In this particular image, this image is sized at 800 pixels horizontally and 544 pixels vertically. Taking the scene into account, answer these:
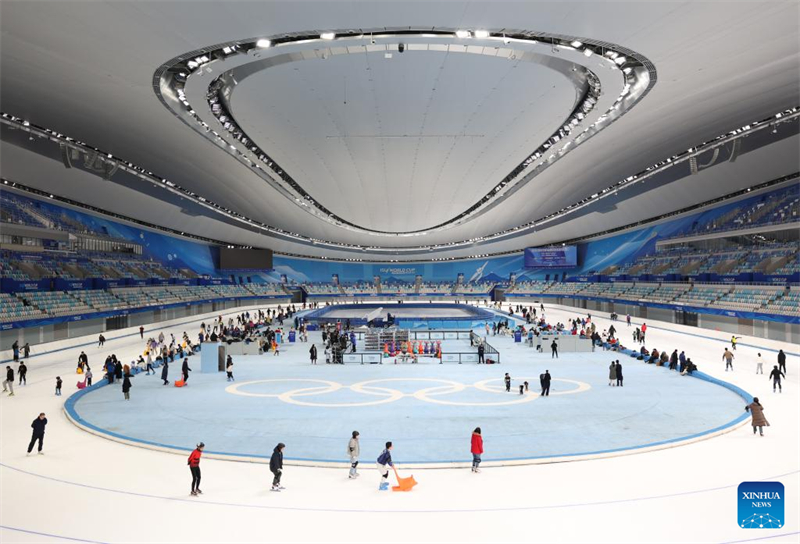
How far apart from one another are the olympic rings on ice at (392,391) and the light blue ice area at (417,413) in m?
0.07

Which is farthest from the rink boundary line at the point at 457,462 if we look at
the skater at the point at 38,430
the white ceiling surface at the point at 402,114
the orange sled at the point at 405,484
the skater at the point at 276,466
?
the white ceiling surface at the point at 402,114

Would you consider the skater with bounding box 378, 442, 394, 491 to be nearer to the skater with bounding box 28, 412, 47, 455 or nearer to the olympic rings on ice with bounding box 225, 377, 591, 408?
the olympic rings on ice with bounding box 225, 377, 591, 408

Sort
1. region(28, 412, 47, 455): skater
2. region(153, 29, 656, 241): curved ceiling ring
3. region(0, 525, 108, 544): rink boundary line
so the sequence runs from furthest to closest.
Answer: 1. region(153, 29, 656, 241): curved ceiling ring
2. region(28, 412, 47, 455): skater
3. region(0, 525, 108, 544): rink boundary line

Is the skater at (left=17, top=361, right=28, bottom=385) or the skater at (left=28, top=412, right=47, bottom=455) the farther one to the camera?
the skater at (left=17, top=361, right=28, bottom=385)

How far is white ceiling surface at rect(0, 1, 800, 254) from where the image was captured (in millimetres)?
12664

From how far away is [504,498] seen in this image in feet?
29.2

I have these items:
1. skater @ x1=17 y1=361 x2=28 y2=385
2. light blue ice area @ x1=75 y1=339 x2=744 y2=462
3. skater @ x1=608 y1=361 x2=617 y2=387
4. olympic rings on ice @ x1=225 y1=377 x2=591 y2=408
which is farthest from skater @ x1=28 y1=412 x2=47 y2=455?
skater @ x1=608 y1=361 x2=617 y2=387

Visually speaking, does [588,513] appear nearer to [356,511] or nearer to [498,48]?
[356,511]

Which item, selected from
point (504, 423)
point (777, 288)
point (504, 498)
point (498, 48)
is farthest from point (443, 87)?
point (777, 288)

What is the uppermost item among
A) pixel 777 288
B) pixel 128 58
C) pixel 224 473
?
pixel 128 58

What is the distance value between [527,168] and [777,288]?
17684 millimetres

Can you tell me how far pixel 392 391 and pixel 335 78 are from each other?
11.2 meters

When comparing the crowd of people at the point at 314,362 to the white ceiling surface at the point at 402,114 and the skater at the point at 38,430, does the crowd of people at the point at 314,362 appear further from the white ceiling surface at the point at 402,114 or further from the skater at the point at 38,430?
the white ceiling surface at the point at 402,114

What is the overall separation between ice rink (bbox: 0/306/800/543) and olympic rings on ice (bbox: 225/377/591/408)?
802mm
